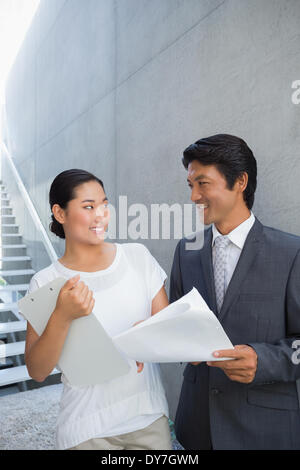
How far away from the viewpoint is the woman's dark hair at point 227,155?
1050 millimetres

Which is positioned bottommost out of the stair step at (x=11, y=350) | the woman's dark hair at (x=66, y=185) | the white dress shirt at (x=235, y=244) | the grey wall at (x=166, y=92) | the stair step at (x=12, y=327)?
the stair step at (x=11, y=350)

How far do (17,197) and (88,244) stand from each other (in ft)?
14.3

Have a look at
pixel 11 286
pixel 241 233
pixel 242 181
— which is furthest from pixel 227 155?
pixel 11 286

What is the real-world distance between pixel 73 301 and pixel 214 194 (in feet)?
1.85

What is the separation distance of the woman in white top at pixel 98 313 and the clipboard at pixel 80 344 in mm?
28

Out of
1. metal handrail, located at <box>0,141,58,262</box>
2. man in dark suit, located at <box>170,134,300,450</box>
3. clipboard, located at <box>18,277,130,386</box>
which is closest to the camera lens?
clipboard, located at <box>18,277,130,386</box>

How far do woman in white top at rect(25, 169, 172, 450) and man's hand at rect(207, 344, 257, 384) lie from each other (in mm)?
251

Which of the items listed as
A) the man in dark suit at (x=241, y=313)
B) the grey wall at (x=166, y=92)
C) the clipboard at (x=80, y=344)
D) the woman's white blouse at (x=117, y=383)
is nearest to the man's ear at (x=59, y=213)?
the woman's white blouse at (x=117, y=383)

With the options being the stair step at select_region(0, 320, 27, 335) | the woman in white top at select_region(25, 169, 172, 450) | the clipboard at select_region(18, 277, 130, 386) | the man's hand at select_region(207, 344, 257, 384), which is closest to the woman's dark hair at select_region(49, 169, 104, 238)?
the woman in white top at select_region(25, 169, 172, 450)

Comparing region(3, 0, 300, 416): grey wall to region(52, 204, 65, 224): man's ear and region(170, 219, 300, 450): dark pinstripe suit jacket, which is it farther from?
region(52, 204, 65, 224): man's ear

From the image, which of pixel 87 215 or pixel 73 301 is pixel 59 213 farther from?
pixel 73 301

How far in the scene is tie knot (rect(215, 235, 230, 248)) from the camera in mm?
1085

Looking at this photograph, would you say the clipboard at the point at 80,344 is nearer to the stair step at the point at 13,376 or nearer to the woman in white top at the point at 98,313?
the woman in white top at the point at 98,313
